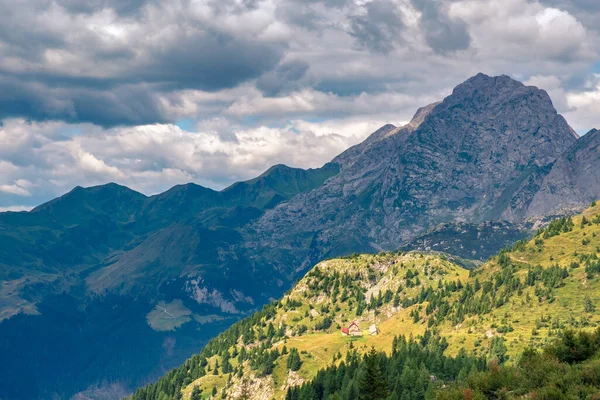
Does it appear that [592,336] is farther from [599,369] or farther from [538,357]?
[599,369]

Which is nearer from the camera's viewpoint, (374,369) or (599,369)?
(599,369)

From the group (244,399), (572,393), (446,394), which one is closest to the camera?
(572,393)

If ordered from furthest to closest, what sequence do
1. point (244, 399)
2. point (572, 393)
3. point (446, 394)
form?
point (244, 399) → point (446, 394) → point (572, 393)

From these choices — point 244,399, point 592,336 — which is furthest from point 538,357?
point 244,399

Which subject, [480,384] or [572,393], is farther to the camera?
[480,384]

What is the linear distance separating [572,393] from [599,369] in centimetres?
1271

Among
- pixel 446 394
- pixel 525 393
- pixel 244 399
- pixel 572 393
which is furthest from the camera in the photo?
pixel 244 399

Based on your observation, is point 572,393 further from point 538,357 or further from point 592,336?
point 592,336

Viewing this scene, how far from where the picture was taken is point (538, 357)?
182m

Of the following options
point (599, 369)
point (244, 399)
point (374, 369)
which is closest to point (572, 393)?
point (599, 369)

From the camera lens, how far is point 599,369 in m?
154

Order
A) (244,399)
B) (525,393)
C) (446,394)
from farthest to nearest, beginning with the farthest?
(244,399) < (446,394) < (525,393)

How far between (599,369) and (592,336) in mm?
37876

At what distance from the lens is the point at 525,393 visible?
15962 cm
